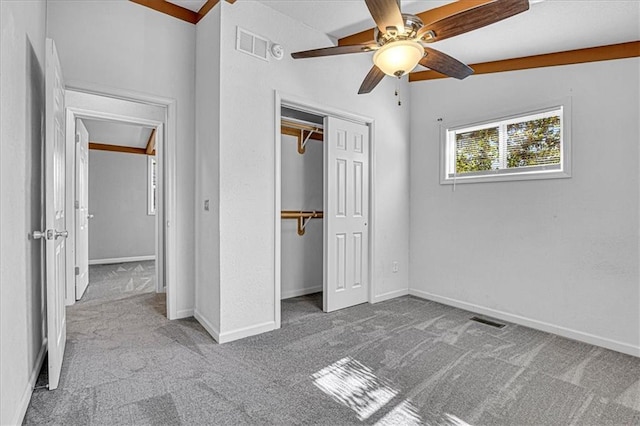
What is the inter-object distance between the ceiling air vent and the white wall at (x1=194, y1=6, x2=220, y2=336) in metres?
0.18

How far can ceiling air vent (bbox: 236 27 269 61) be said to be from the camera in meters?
2.79

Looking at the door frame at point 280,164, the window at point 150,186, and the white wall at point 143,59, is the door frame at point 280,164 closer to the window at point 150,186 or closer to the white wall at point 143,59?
the white wall at point 143,59

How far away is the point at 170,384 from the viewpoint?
207 cm

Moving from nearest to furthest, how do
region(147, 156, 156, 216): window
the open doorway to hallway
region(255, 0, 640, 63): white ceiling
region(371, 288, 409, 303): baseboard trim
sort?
1. region(255, 0, 640, 63): white ceiling
2. region(371, 288, 409, 303): baseboard trim
3. the open doorway to hallway
4. region(147, 156, 156, 216): window

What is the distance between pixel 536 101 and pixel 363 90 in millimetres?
1685

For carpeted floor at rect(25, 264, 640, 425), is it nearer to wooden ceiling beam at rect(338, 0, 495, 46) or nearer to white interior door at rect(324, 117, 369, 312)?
white interior door at rect(324, 117, 369, 312)

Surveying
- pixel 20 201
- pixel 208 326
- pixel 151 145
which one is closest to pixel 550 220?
pixel 208 326

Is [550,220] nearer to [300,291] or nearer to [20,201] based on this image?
[300,291]

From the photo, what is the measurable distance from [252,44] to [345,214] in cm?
186

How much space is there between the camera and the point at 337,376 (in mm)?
2201

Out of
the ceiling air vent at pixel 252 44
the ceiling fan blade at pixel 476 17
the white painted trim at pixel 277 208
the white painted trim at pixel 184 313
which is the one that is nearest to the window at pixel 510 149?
the ceiling fan blade at pixel 476 17

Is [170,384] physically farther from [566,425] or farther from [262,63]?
[262,63]

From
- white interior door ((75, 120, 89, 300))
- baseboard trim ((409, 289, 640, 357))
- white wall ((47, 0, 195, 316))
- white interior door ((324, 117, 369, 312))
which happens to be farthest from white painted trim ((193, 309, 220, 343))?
baseboard trim ((409, 289, 640, 357))

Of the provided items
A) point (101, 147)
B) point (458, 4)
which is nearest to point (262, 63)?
point (458, 4)
